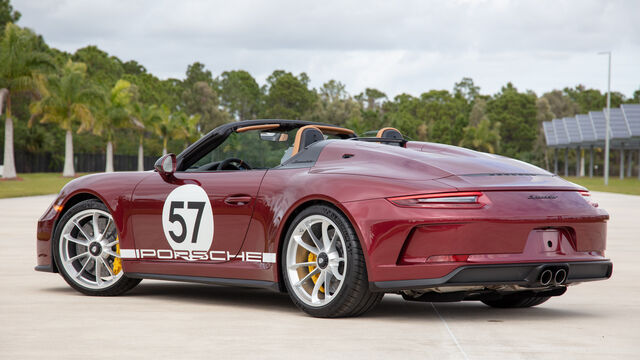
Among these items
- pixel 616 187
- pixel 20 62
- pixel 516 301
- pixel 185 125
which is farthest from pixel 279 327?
pixel 185 125

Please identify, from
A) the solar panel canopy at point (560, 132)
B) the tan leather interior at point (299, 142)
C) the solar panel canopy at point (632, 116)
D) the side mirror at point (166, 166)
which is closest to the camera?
the tan leather interior at point (299, 142)

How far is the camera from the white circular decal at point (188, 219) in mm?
6676

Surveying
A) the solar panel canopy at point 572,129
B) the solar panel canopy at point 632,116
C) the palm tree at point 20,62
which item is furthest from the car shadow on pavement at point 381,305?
the solar panel canopy at point 572,129

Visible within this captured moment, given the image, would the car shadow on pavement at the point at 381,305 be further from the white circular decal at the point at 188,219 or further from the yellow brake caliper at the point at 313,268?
the white circular decal at the point at 188,219

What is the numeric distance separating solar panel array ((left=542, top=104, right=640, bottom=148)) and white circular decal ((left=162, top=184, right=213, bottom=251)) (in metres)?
67.7

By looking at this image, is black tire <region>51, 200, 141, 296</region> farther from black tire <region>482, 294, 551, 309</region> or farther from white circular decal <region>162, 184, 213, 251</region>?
black tire <region>482, 294, 551, 309</region>

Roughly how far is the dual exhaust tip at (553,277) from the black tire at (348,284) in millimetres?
1013

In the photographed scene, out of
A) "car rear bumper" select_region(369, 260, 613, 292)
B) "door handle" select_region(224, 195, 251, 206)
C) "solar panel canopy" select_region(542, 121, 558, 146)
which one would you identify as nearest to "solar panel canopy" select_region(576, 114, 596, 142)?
"solar panel canopy" select_region(542, 121, 558, 146)

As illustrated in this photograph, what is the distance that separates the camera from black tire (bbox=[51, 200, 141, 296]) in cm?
723

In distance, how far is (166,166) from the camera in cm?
689

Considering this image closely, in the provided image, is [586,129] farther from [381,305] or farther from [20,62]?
[381,305]

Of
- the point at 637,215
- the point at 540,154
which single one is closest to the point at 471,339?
the point at 637,215

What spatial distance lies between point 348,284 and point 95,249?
2376 mm

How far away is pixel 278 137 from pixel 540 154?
123571 millimetres
